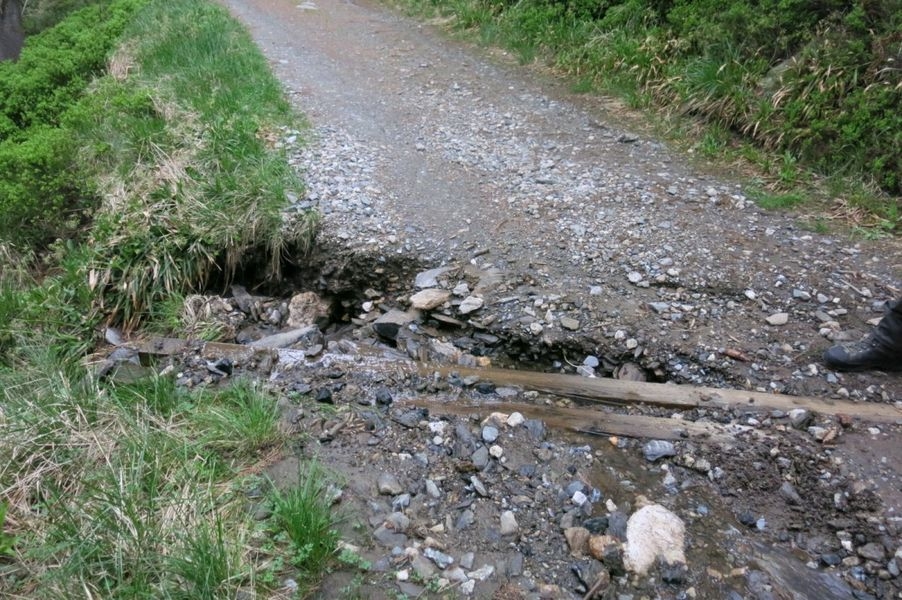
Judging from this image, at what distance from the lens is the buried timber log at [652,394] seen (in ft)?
11.7

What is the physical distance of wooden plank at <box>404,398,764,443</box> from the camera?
3.49 metres

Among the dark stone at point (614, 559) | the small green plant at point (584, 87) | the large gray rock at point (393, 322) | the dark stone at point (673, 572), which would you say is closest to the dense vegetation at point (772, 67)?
the small green plant at point (584, 87)

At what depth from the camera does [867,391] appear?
3.66m

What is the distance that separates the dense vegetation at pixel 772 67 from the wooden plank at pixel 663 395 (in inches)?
86.2

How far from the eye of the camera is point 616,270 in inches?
185

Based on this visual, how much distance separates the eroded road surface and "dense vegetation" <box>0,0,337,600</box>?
588 millimetres

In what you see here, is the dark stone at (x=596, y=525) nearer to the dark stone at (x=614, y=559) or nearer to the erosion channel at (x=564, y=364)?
the erosion channel at (x=564, y=364)

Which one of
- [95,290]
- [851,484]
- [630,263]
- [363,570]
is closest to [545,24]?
[630,263]

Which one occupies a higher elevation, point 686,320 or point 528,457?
point 686,320

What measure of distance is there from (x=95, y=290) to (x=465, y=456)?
3400mm

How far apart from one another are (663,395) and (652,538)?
1.09m

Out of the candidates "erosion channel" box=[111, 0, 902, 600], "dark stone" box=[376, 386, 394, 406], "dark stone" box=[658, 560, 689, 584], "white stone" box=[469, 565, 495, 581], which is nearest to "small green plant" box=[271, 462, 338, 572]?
"erosion channel" box=[111, 0, 902, 600]

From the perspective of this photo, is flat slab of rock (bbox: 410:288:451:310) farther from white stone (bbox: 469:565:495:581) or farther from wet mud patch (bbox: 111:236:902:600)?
white stone (bbox: 469:565:495:581)

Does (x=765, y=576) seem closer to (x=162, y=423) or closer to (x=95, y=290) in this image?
(x=162, y=423)
